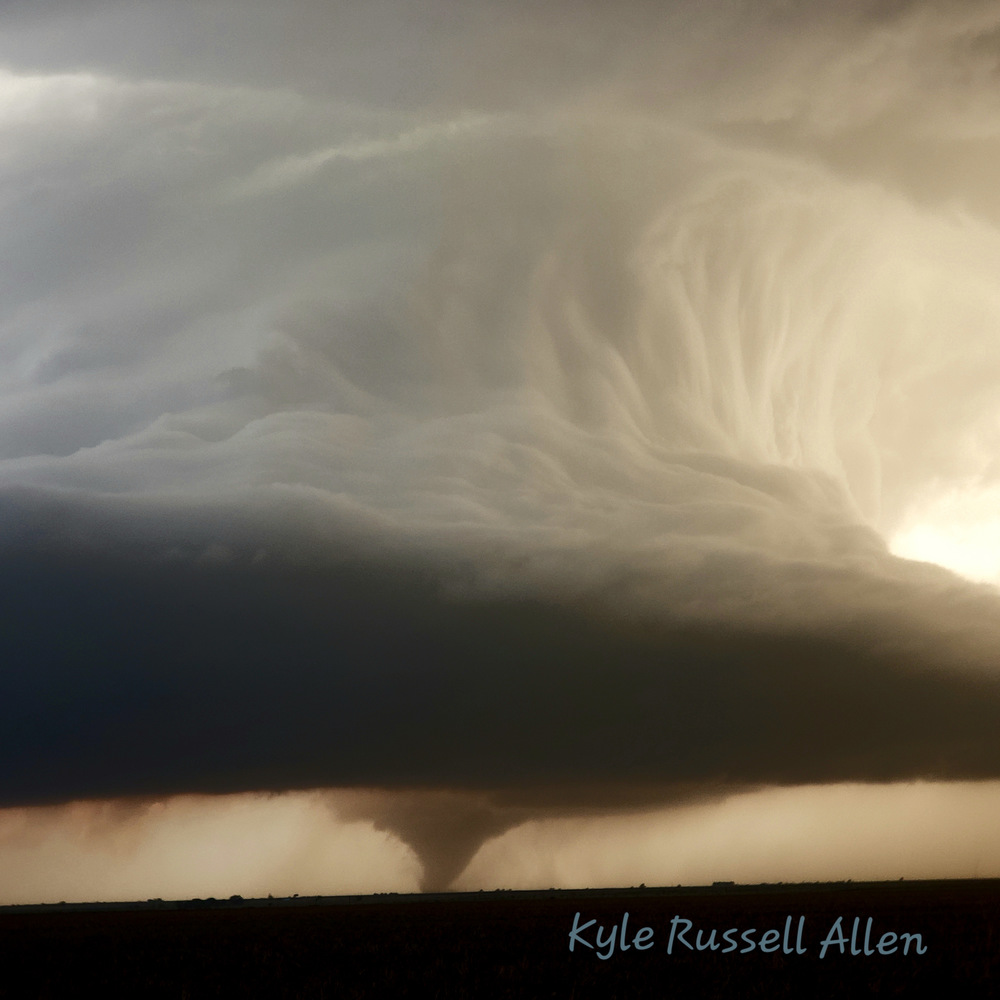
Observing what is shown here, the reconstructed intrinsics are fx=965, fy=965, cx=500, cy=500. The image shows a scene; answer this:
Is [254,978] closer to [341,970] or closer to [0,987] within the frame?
[341,970]

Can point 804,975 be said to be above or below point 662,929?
below

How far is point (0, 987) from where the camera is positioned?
46.2 metres

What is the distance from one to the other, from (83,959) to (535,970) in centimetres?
2939

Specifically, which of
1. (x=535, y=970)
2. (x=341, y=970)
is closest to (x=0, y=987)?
(x=341, y=970)

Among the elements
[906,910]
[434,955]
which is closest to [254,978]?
[434,955]

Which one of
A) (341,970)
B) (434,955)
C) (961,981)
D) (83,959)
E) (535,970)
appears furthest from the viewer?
(83,959)

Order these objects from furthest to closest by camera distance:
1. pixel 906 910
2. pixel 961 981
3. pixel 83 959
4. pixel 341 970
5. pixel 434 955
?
pixel 906 910
pixel 83 959
pixel 434 955
pixel 341 970
pixel 961 981

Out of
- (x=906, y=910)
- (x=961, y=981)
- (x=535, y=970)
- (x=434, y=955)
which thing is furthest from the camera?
(x=906, y=910)

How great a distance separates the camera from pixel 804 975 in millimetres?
39750

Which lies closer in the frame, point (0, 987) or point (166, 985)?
point (166, 985)

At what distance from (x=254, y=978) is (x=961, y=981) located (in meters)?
30.1

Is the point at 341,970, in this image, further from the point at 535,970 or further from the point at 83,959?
the point at 83,959

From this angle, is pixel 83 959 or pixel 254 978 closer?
pixel 254 978

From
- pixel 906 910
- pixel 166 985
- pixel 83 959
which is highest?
pixel 906 910
